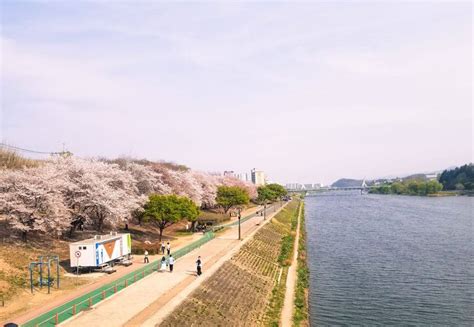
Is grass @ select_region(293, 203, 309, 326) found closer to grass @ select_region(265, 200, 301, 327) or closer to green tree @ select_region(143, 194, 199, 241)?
grass @ select_region(265, 200, 301, 327)

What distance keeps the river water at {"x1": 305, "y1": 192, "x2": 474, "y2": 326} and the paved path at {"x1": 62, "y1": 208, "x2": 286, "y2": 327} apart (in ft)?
29.4

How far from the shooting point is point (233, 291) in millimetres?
29406

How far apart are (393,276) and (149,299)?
2427 cm

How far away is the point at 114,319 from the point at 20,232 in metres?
18.4

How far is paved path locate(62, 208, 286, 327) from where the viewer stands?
66.6 feet

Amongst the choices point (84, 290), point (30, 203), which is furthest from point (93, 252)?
point (30, 203)

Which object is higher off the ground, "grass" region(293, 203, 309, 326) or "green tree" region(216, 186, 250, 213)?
"green tree" region(216, 186, 250, 213)

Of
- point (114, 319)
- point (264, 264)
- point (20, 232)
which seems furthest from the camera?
point (264, 264)

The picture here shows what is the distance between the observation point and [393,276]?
3875 cm

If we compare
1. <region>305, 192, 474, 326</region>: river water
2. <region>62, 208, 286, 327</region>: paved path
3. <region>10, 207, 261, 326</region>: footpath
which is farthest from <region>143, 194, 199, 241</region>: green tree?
<region>305, 192, 474, 326</region>: river water

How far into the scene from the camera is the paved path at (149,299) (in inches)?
800

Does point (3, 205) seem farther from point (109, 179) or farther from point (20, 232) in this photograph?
point (109, 179)

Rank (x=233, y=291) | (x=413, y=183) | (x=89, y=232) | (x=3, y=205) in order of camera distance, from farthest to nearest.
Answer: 1. (x=413, y=183)
2. (x=89, y=232)
3. (x=3, y=205)
4. (x=233, y=291)

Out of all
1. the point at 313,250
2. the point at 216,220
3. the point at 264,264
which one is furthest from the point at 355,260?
the point at 216,220
